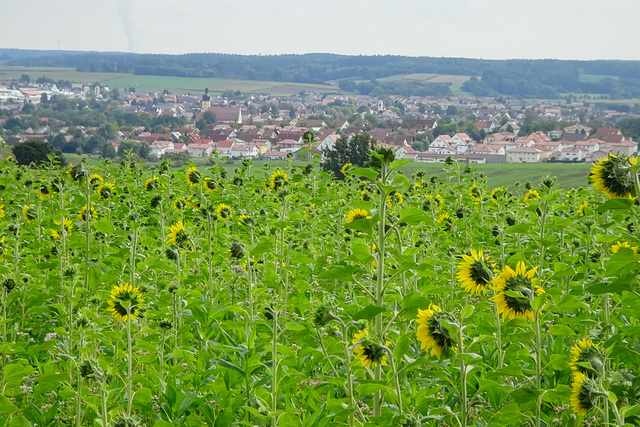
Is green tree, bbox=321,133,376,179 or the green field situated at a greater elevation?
green tree, bbox=321,133,376,179

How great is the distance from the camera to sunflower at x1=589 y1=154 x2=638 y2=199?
265 cm

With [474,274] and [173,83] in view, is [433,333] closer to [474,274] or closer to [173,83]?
[474,274]

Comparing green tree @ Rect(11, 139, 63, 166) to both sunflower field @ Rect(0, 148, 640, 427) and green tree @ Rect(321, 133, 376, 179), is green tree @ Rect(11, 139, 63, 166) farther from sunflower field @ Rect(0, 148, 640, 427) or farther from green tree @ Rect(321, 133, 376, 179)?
sunflower field @ Rect(0, 148, 640, 427)

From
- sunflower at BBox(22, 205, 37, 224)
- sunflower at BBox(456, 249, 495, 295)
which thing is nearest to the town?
sunflower at BBox(22, 205, 37, 224)

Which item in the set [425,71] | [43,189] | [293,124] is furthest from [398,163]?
[425,71]

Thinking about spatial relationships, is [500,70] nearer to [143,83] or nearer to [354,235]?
[143,83]

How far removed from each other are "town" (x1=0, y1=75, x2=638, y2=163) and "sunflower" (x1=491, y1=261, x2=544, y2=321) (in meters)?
17.1

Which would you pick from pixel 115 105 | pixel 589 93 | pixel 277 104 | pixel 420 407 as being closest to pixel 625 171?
pixel 420 407

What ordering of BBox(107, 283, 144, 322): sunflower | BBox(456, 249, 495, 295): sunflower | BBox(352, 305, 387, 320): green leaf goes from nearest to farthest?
1. BBox(352, 305, 387, 320): green leaf
2. BBox(456, 249, 495, 295): sunflower
3. BBox(107, 283, 144, 322): sunflower

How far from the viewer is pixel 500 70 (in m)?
174

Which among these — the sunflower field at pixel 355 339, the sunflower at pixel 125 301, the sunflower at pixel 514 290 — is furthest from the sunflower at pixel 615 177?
the sunflower at pixel 125 301

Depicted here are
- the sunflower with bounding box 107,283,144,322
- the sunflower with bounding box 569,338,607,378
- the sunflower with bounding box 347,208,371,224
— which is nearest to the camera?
the sunflower with bounding box 569,338,607,378

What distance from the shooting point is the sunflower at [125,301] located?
3.27 m

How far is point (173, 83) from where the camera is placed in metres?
169
